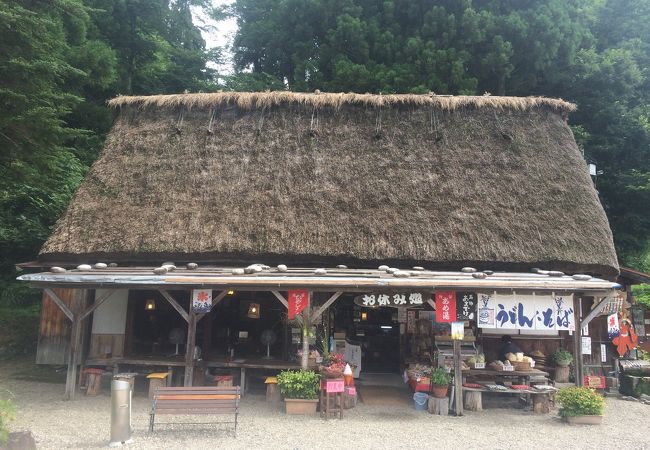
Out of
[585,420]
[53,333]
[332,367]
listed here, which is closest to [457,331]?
[332,367]

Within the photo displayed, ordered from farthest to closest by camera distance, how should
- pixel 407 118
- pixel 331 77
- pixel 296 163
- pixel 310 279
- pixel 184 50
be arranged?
pixel 184 50 → pixel 331 77 → pixel 407 118 → pixel 296 163 → pixel 310 279

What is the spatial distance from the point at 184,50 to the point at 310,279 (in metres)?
18.6

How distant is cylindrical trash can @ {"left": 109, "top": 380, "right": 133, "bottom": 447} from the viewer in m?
6.17

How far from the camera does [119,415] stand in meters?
6.20

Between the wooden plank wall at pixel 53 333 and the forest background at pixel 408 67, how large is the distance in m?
2.35

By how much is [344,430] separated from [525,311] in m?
4.12

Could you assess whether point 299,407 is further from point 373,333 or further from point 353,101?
point 353,101

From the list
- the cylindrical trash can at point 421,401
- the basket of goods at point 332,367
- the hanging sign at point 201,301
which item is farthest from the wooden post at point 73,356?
the cylindrical trash can at point 421,401

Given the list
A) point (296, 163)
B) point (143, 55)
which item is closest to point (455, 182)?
point (296, 163)

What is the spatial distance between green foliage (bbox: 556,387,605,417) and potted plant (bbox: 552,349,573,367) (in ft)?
8.34

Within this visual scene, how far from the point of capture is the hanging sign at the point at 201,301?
8609mm

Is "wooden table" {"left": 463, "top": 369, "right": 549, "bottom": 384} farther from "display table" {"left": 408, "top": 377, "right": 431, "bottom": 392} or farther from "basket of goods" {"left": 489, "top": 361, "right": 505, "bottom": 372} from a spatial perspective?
"display table" {"left": 408, "top": 377, "right": 431, "bottom": 392}

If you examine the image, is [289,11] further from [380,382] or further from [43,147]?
[380,382]

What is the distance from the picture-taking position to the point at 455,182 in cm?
1146
